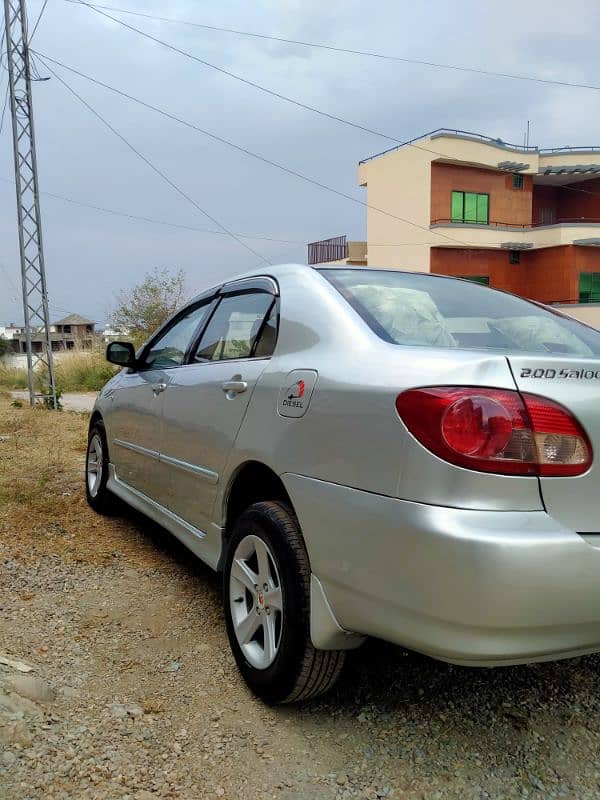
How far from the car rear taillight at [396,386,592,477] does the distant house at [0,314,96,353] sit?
14.5 meters

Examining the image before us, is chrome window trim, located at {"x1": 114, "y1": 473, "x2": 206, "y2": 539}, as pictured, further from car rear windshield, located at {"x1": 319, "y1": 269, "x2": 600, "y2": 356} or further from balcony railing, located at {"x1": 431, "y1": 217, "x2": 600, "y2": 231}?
balcony railing, located at {"x1": 431, "y1": 217, "x2": 600, "y2": 231}

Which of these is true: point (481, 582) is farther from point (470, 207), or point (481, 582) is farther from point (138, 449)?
point (470, 207)

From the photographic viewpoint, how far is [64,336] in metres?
33.3

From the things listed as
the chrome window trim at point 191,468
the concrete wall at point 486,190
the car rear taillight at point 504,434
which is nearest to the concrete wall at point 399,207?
the concrete wall at point 486,190

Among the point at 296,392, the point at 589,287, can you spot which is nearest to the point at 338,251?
the point at 589,287

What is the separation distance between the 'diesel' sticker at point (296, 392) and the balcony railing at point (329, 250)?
31.1 m

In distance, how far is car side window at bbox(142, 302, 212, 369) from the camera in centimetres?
373

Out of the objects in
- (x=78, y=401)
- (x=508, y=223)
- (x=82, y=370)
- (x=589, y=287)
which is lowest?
(x=78, y=401)

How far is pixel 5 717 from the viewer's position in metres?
2.21

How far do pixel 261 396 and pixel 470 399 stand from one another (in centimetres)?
98

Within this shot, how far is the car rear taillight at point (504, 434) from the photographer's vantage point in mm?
1799

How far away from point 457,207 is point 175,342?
28.1 m

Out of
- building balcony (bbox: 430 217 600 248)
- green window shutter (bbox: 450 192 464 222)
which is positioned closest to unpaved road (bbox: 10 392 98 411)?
building balcony (bbox: 430 217 600 248)

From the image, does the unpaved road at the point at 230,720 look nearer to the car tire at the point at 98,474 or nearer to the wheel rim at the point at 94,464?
the car tire at the point at 98,474
